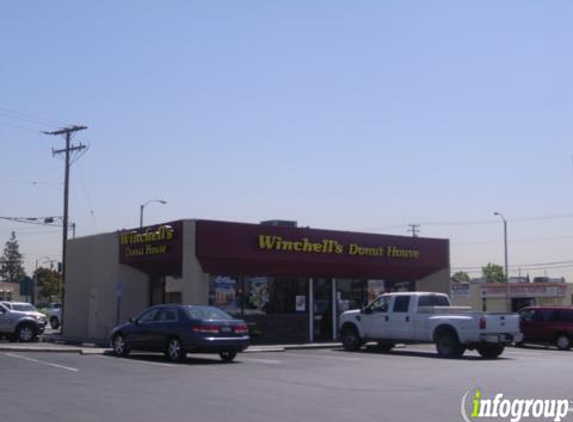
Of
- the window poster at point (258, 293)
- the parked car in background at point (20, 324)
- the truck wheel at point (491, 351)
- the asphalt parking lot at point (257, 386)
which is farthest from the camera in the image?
the parked car in background at point (20, 324)

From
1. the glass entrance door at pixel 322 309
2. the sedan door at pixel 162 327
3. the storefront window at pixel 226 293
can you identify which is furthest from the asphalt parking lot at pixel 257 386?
the glass entrance door at pixel 322 309

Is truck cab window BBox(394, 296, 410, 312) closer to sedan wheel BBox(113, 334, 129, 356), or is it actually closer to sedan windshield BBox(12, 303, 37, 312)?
sedan wheel BBox(113, 334, 129, 356)

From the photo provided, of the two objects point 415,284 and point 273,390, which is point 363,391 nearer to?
point 273,390

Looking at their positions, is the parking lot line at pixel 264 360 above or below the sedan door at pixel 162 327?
below

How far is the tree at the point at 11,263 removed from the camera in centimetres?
14838

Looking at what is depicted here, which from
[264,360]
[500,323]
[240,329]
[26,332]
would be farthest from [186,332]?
[26,332]

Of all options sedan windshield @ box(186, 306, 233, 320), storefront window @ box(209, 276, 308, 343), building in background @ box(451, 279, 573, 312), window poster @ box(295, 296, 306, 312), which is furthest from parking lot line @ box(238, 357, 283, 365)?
building in background @ box(451, 279, 573, 312)

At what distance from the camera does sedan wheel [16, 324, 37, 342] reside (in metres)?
32.8

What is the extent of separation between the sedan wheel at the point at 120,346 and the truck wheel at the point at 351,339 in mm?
8077

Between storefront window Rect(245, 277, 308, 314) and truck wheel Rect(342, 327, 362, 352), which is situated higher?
storefront window Rect(245, 277, 308, 314)

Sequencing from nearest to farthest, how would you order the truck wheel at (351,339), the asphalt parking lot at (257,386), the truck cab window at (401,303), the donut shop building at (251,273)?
the asphalt parking lot at (257,386)
the truck cab window at (401,303)
the truck wheel at (351,339)
the donut shop building at (251,273)

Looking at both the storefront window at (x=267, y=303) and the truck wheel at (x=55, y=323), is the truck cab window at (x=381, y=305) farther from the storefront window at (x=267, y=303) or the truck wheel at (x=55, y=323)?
the truck wheel at (x=55, y=323)

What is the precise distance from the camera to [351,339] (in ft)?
89.4
